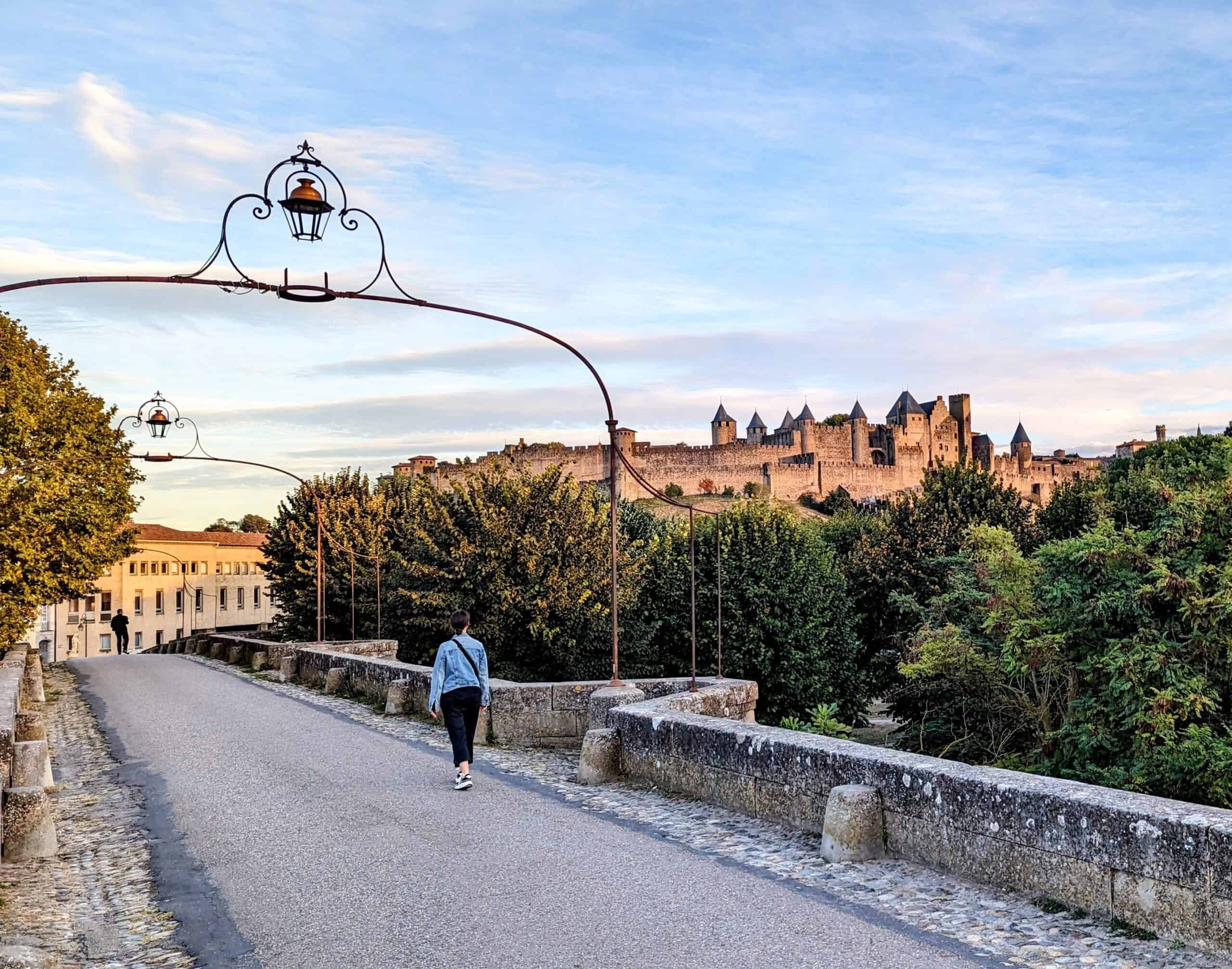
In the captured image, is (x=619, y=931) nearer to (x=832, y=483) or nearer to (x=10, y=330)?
(x=10, y=330)

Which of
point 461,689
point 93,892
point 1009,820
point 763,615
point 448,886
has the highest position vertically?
point 461,689

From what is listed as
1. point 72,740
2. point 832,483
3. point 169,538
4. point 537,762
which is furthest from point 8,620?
point 832,483

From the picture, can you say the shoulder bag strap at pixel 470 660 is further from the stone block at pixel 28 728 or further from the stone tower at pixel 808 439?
the stone tower at pixel 808 439

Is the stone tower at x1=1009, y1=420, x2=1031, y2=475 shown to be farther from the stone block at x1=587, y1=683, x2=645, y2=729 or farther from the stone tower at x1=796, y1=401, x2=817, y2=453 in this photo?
the stone block at x1=587, y1=683, x2=645, y2=729

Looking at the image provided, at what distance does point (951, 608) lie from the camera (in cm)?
1419

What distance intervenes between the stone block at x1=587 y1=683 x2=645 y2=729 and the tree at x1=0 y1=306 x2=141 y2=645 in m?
15.2

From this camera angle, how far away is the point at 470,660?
9422mm

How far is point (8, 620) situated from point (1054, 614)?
69.7ft

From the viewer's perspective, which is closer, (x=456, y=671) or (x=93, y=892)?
(x=93, y=892)

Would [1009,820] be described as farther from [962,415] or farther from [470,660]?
[962,415]

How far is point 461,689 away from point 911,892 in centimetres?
462

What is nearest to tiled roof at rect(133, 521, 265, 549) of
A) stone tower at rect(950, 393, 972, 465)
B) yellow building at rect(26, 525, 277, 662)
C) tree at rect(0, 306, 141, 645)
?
yellow building at rect(26, 525, 277, 662)

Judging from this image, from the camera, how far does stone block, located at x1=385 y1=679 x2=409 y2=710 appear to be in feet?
47.7

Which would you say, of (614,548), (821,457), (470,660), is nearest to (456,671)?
(470,660)
